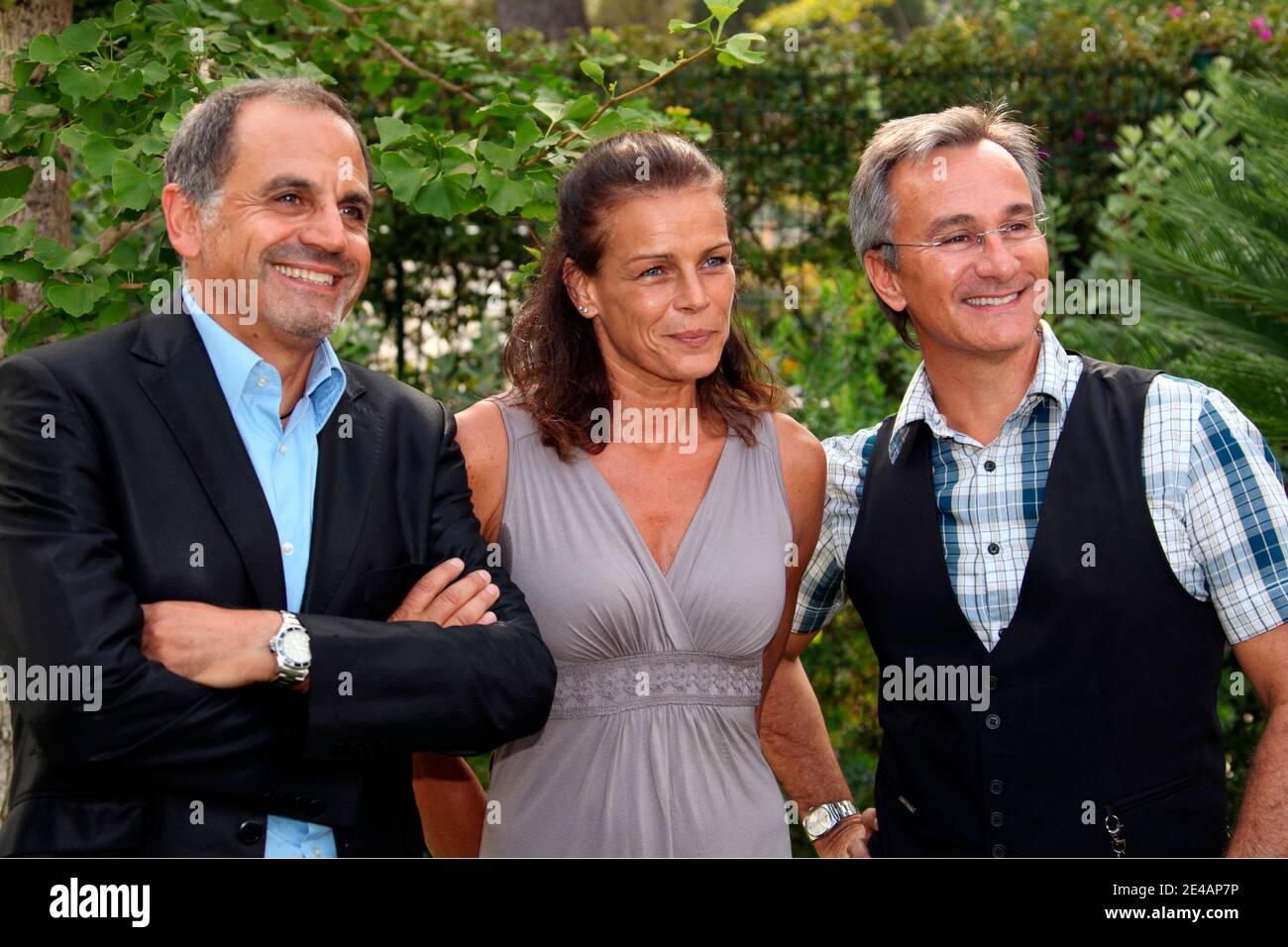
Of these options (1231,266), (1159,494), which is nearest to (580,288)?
(1159,494)

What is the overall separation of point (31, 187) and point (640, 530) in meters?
1.93

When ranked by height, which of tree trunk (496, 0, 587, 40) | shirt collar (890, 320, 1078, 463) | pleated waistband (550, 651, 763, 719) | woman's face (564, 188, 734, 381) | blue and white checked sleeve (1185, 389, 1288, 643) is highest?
tree trunk (496, 0, 587, 40)

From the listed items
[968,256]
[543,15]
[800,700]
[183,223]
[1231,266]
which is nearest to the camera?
[183,223]

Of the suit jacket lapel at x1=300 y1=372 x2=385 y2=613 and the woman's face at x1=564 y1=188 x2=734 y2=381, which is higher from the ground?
the woman's face at x1=564 y1=188 x2=734 y2=381

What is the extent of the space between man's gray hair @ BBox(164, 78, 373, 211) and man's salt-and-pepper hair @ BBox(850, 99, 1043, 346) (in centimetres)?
123

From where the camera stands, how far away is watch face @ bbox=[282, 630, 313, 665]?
2453 mm

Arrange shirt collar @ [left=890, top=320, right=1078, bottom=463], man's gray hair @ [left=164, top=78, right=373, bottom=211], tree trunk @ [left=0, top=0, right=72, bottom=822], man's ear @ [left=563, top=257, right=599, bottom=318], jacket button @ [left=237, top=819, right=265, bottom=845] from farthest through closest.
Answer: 1. tree trunk @ [left=0, top=0, right=72, bottom=822]
2. man's ear @ [left=563, top=257, right=599, bottom=318]
3. shirt collar @ [left=890, top=320, right=1078, bottom=463]
4. man's gray hair @ [left=164, top=78, right=373, bottom=211]
5. jacket button @ [left=237, top=819, right=265, bottom=845]

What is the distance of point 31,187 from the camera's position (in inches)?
152

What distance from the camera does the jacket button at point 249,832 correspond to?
2459 millimetres

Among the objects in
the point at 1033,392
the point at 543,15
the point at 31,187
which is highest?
the point at 543,15

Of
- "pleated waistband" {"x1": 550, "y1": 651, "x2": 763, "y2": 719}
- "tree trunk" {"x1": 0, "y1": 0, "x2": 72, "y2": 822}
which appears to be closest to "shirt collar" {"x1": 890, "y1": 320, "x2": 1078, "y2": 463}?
"pleated waistband" {"x1": 550, "y1": 651, "x2": 763, "y2": 719}

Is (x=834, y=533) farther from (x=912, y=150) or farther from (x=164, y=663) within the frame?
(x=164, y=663)

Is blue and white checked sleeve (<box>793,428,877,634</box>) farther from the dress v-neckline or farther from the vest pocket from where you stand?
the vest pocket

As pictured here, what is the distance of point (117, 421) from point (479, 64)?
2341 millimetres
